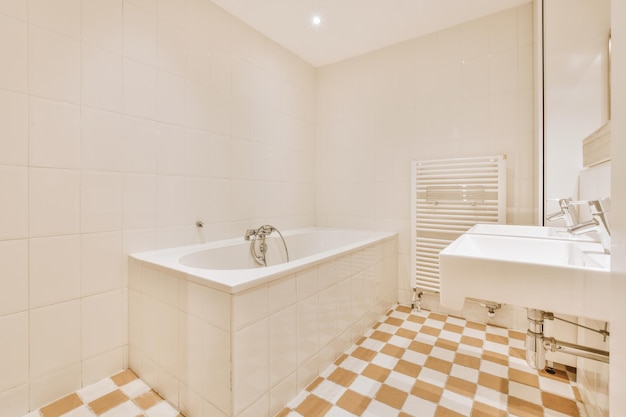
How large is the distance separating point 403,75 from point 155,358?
2559 millimetres

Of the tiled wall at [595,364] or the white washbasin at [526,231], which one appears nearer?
the tiled wall at [595,364]

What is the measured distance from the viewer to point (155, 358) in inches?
52.9

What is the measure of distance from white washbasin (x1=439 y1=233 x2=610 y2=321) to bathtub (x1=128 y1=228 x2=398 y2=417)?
65 centimetres

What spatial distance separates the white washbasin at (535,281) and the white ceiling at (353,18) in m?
1.76

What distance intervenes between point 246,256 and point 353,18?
6.15 ft

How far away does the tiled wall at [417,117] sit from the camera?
198 cm

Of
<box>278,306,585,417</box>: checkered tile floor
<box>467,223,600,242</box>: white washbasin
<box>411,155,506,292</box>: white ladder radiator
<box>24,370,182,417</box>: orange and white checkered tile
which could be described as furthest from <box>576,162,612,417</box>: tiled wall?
<box>24,370,182,417</box>: orange and white checkered tile

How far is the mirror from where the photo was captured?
148 centimetres

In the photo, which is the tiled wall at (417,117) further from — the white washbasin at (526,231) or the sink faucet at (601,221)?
the sink faucet at (601,221)

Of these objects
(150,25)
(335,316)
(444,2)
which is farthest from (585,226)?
(150,25)

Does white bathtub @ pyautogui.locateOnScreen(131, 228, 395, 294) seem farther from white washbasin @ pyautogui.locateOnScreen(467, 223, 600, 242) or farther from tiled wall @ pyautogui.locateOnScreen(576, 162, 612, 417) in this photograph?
tiled wall @ pyautogui.locateOnScreen(576, 162, 612, 417)

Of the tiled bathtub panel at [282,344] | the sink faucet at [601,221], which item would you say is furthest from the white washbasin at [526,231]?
the tiled bathtub panel at [282,344]

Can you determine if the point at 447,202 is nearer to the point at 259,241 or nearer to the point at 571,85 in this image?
the point at 571,85

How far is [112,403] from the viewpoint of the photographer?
1.27 metres
